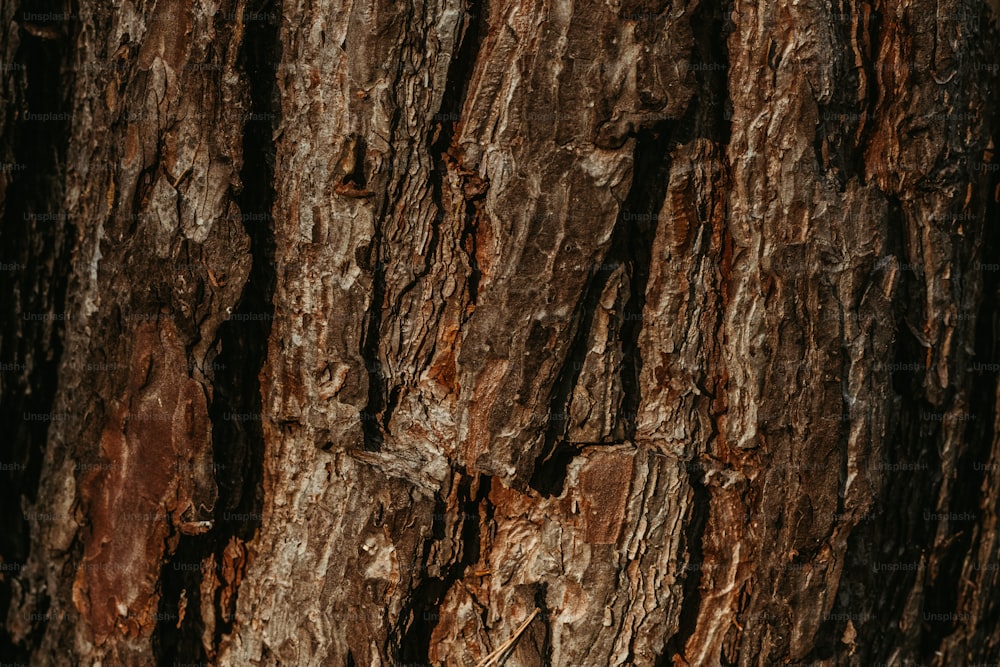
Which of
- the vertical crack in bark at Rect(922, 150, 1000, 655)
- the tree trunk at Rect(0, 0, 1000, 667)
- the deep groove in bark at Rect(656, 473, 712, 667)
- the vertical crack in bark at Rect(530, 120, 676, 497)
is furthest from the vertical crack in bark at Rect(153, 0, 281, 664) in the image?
the vertical crack in bark at Rect(922, 150, 1000, 655)

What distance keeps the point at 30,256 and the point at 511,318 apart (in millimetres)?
1056

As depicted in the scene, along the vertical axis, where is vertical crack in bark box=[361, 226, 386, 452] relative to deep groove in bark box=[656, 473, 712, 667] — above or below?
above

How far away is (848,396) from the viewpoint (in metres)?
1.59

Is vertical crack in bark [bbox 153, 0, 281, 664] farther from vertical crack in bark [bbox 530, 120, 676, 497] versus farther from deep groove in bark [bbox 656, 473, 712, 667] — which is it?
deep groove in bark [bbox 656, 473, 712, 667]

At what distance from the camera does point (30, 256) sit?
5.90 ft

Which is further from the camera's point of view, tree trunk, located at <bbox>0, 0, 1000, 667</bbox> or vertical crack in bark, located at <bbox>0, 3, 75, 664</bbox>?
vertical crack in bark, located at <bbox>0, 3, 75, 664</bbox>

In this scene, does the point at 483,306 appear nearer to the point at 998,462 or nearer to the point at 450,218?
the point at 450,218

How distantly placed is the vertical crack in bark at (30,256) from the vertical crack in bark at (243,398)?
417mm

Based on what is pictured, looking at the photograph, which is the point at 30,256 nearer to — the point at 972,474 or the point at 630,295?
the point at 630,295

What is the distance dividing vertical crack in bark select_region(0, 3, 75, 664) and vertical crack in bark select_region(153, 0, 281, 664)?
0.42 m

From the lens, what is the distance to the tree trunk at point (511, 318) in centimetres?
150

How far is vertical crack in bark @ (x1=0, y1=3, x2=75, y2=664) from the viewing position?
5.76ft

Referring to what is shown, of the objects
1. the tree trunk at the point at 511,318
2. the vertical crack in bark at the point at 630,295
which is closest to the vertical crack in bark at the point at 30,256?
the tree trunk at the point at 511,318

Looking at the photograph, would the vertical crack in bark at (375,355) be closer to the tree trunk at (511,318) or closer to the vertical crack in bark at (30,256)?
the tree trunk at (511,318)
